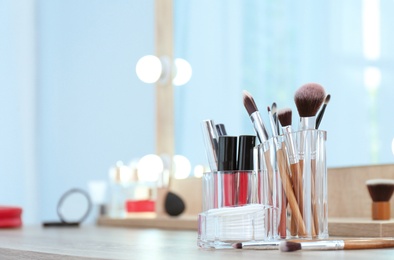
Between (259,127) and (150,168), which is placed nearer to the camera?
(259,127)

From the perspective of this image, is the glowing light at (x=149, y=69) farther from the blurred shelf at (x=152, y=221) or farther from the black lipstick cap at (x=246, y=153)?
the black lipstick cap at (x=246, y=153)

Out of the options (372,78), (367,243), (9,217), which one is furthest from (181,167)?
(367,243)

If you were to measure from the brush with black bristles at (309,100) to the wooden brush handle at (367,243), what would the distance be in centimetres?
17

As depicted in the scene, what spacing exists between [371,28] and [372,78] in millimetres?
89

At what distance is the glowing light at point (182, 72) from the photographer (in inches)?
68.7

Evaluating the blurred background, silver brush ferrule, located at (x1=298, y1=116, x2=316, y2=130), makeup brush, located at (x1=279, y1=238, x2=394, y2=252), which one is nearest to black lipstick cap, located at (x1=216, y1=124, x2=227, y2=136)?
silver brush ferrule, located at (x1=298, y1=116, x2=316, y2=130)

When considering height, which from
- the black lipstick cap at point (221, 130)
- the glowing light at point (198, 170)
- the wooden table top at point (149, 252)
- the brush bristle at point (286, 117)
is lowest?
the wooden table top at point (149, 252)

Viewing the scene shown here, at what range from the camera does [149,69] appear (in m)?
1.85

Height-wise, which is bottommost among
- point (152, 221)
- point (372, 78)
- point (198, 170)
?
point (152, 221)

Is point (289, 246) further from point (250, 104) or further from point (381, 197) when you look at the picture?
point (381, 197)

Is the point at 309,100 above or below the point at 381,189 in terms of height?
above

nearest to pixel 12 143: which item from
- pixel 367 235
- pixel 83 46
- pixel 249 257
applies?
pixel 83 46

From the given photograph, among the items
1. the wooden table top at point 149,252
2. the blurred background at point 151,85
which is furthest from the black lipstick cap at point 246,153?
the blurred background at point 151,85

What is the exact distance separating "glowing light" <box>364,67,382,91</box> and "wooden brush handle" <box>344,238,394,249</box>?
0.49m
